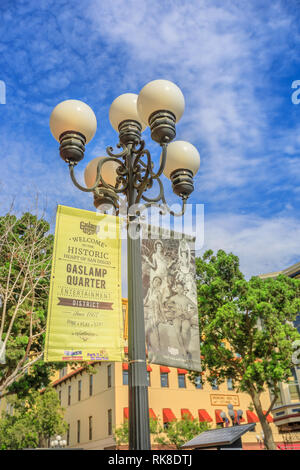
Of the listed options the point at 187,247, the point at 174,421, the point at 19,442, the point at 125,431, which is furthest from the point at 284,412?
the point at 187,247

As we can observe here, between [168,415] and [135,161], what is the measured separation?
101 ft

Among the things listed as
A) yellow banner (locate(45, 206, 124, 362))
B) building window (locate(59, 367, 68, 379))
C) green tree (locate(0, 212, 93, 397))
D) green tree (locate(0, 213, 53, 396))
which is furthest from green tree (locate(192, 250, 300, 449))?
building window (locate(59, 367, 68, 379))

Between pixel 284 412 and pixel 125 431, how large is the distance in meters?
18.5

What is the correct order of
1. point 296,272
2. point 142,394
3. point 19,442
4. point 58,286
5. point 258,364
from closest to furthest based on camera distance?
1. point 142,394
2. point 58,286
3. point 258,364
4. point 19,442
5. point 296,272

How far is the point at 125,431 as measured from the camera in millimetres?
28578

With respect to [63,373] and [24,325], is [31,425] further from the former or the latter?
[63,373]

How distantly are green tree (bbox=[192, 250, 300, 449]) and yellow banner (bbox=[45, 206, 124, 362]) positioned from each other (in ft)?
54.7

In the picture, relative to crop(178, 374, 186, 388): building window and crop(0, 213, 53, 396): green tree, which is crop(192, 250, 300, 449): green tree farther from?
crop(178, 374, 186, 388): building window

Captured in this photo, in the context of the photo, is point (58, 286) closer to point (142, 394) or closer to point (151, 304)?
point (151, 304)

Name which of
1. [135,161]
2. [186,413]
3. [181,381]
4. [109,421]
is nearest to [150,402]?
[186,413]

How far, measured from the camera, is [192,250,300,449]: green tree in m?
19.5

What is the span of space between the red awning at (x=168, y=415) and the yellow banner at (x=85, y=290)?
29.8m

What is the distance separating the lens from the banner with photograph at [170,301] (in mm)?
4371

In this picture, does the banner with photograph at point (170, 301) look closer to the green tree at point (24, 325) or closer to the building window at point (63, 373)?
the green tree at point (24, 325)
